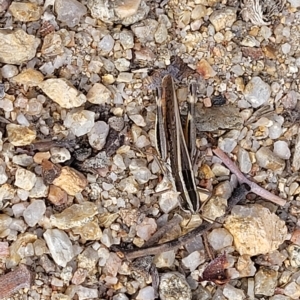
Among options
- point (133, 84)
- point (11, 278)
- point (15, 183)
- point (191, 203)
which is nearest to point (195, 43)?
point (133, 84)

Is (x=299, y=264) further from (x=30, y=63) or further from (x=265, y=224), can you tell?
(x=30, y=63)

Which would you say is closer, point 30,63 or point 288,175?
point 30,63

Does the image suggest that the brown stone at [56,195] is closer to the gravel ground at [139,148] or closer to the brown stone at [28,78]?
the gravel ground at [139,148]

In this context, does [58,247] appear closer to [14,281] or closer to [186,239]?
[14,281]

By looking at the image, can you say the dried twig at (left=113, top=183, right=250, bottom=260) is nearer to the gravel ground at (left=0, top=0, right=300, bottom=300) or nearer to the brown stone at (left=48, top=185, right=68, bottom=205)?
the gravel ground at (left=0, top=0, right=300, bottom=300)

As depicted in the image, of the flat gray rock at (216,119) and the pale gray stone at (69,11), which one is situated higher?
the pale gray stone at (69,11)

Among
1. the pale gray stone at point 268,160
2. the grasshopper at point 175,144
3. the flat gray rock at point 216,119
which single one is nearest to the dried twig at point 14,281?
the grasshopper at point 175,144

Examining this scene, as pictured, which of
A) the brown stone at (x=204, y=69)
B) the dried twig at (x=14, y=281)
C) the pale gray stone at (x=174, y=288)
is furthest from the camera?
the brown stone at (x=204, y=69)
